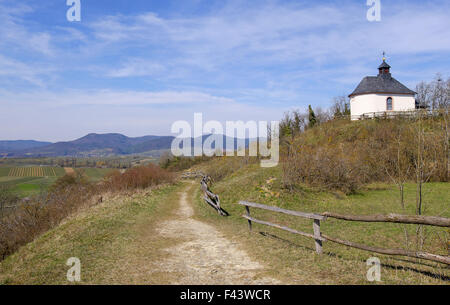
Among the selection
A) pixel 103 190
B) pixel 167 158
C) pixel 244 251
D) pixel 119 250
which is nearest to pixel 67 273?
pixel 119 250

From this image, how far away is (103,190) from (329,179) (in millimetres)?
16039

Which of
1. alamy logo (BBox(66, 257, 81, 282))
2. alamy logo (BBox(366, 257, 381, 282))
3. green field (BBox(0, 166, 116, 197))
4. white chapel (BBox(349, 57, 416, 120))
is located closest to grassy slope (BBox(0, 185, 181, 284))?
alamy logo (BBox(66, 257, 81, 282))

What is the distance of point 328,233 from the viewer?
37.0 ft

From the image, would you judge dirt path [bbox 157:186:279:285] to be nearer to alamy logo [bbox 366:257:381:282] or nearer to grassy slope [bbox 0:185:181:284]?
grassy slope [bbox 0:185:181:284]

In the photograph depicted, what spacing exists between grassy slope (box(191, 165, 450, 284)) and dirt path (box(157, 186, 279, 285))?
40 cm

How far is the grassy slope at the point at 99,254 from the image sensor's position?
610cm

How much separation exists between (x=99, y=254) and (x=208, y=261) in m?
2.85

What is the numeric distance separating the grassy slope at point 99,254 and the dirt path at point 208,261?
492 millimetres

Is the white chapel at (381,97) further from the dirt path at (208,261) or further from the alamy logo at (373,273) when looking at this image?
the alamy logo at (373,273)

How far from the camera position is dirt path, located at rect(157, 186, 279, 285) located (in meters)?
5.77

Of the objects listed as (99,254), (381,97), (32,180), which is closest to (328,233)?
(99,254)

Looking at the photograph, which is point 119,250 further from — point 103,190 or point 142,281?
point 103,190

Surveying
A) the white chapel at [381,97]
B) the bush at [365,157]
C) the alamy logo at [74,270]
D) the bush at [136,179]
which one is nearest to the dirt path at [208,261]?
the alamy logo at [74,270]

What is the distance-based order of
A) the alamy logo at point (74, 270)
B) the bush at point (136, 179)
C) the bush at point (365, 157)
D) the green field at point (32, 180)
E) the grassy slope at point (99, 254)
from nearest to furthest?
the alamy logo at point (74, 270) < the grassy slope at point (99, 254) < the bush at point (365, 157) < the bush at point (136, 179) < the green field at point (32, 180)
